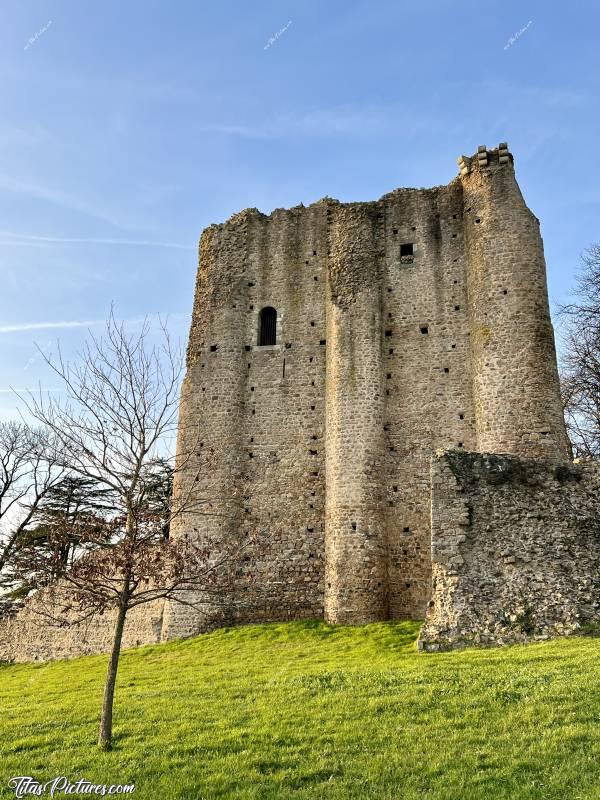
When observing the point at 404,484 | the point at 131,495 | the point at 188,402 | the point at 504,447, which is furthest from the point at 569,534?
the point at 188,402

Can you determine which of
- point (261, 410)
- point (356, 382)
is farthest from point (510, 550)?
point (261, 410)

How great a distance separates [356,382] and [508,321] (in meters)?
5.20

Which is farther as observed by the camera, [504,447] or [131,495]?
[504,447]

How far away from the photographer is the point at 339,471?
2166 cm

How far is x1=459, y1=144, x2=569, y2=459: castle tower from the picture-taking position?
2058 cm

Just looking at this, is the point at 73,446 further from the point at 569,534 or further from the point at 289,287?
the point at 289,287

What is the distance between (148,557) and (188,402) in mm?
15008

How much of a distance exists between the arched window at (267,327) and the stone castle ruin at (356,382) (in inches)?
2.1

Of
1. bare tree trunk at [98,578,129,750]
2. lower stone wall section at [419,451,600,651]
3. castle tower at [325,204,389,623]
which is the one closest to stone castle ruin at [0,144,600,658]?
castle tower at [325,204,389,623]

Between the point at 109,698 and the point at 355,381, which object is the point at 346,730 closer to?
the point at 109,698

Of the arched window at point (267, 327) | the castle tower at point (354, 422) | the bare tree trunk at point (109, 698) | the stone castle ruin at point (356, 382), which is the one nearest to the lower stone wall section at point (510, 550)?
the stone castle ruin at point (356, 382)

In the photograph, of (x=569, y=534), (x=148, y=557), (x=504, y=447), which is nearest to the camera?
(x=148, y=557)

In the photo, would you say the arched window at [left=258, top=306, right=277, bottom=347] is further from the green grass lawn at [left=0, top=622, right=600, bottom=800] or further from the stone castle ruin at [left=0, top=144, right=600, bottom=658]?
the green grass lawn at [left=0, top=622, right=600, bottom=800]

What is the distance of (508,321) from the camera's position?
21797mm
